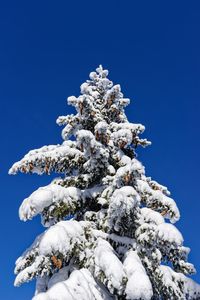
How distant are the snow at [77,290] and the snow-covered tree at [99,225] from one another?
2 centimetres

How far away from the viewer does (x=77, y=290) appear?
8852mm

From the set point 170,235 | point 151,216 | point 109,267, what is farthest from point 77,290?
point 151,216

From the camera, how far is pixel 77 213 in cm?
1245

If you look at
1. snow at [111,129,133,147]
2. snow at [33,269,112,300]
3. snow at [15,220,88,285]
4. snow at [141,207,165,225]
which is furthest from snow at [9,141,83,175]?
snow at [33,269,112,300]

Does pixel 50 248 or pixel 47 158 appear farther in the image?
pixel 47 158

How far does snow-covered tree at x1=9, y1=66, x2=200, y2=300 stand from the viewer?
916 centimetres

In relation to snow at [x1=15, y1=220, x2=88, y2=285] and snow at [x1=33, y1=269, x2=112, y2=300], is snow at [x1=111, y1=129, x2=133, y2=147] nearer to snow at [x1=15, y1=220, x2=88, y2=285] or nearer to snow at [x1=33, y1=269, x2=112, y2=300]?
snow at [x1=15, y1=220, x2=88, y2=285]

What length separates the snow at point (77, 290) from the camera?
8344 mm

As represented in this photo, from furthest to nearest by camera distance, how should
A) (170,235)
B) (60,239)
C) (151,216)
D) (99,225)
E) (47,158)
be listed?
(47,158), (99,225), (151,216), (170,235), (60,239)

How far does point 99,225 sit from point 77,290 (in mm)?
2837

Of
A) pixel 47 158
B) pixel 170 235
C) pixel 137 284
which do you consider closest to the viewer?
pixel 137 284

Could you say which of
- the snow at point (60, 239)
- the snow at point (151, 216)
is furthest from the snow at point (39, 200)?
the snow at point (151, 216)

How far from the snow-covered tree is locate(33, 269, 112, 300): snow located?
0.02 meters

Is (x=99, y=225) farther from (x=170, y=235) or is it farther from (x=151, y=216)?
(x=170, y=235)
